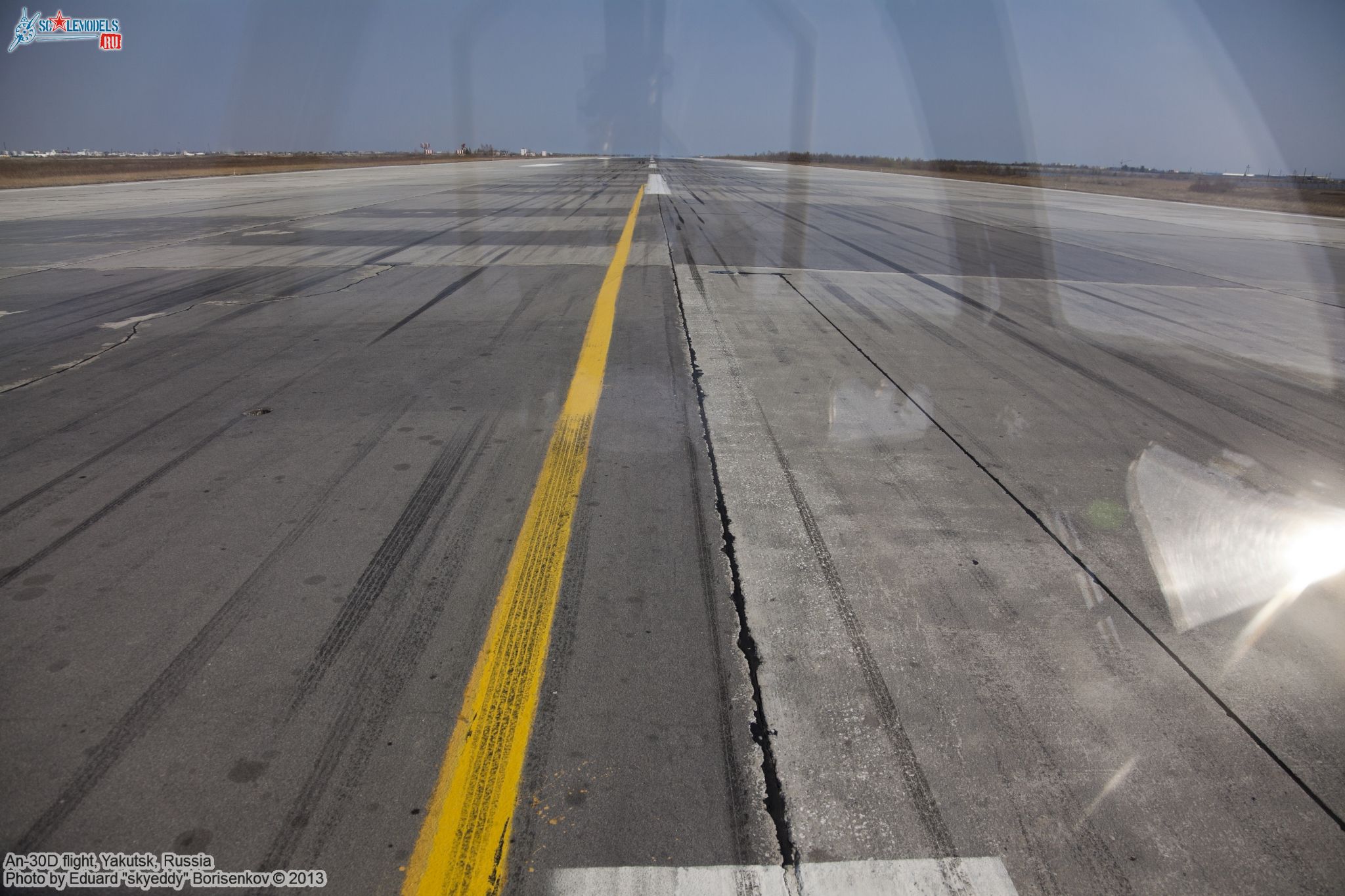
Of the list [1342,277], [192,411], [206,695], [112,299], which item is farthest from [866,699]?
[1342,277]

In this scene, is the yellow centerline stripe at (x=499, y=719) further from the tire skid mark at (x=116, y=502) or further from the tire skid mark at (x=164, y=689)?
the tire skid mark at (x=116, y=502)

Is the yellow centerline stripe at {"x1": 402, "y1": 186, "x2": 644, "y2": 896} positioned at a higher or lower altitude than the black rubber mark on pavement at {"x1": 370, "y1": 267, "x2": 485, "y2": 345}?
lower

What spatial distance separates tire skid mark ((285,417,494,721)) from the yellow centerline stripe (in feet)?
1.60

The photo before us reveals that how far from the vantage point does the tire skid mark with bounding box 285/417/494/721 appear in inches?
107

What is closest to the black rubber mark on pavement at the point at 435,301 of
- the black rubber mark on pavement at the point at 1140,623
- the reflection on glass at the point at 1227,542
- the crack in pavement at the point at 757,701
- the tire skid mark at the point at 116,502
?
the tire skid mark at the point at 116,502

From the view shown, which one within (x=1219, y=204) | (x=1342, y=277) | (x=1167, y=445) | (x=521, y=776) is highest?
(x=1219, y=204)

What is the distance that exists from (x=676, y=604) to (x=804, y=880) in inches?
50.3

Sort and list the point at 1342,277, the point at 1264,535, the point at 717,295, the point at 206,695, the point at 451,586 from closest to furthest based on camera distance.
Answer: the point at 206,695 → the point at 451,586 → the point at 1264,535 → the point at 717,295 → the point at 1342,277

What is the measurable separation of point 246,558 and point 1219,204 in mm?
36781

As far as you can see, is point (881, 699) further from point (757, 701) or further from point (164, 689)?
point (164, 689)

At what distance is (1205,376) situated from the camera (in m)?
6.49

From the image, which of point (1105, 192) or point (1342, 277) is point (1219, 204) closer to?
point (1105, 192)

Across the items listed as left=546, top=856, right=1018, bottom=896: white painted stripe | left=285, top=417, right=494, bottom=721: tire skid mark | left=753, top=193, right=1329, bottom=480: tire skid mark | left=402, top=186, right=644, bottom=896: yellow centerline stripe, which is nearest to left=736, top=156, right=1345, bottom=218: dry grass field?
left=753, top=193, right=1329, bottom=480: tire skid mark

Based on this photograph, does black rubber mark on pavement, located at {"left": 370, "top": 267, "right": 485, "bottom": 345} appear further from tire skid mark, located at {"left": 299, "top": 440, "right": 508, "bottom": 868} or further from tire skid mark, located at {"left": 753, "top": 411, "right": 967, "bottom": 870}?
tire skid mark, located at {"left": 753, "top": 411, "right": 967, "bottom": 870}
